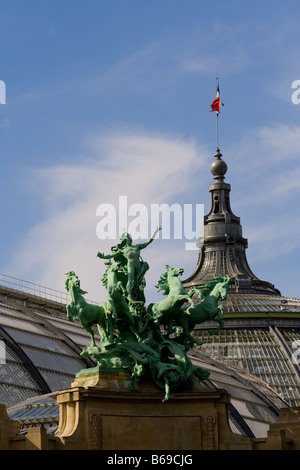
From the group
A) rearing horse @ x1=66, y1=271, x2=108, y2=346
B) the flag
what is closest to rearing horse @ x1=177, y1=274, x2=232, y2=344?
rearing horse @ x1=66, y1=271, x2=108, y2=346

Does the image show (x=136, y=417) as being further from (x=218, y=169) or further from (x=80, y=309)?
(x=218, y=169)

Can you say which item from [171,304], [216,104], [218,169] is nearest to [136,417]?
[171,304]

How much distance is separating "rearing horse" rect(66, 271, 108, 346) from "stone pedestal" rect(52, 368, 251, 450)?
7.99 feet

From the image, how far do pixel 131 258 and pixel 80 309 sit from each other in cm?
367

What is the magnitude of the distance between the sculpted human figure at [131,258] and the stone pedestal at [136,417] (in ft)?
14.6

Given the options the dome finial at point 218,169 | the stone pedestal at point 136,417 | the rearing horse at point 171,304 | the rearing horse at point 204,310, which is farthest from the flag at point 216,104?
the stone pedestal at point 136,417

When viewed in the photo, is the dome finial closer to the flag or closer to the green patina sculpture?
the flag

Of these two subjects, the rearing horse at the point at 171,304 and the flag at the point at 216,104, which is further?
the flag at the point at 216,104

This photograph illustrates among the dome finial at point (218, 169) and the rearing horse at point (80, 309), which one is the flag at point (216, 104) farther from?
the rearing horse at point (80, 309)

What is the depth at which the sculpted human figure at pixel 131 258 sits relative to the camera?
71.8 meters

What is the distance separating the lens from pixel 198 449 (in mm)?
70875
